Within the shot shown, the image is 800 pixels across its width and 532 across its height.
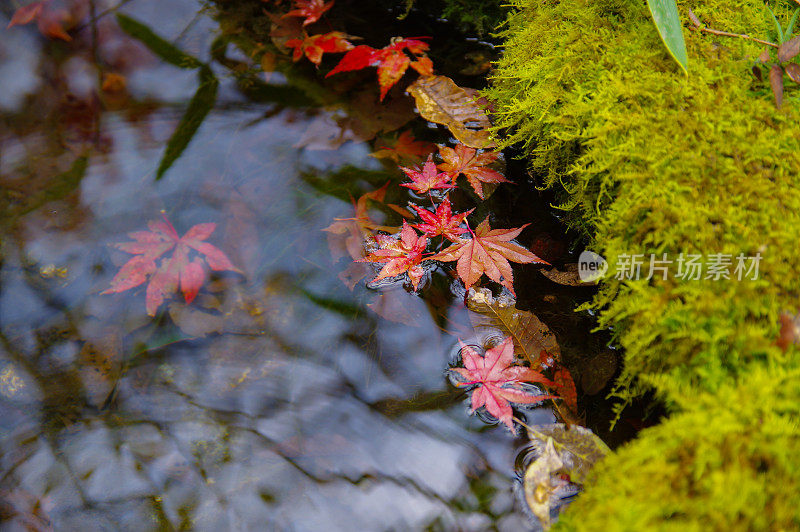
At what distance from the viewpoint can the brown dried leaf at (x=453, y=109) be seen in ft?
7.53

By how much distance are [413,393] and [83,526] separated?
117 centimetres

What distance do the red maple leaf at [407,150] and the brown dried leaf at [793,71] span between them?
1.42 metres

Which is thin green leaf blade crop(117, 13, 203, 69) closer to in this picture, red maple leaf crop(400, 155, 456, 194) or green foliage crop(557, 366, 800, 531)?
red maple leaf crop(400, 155, 456, 194)

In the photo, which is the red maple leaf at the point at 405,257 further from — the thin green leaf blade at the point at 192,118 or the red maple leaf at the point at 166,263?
the thin green leaf blade at the point at 192,118

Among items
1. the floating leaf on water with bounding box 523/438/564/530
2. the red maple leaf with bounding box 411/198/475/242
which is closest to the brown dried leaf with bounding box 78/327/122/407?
the red maple leaf with bounding box 411/198/475/242

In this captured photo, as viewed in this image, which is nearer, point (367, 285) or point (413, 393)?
point (413, 393)

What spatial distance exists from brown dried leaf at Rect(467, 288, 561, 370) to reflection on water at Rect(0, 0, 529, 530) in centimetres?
15

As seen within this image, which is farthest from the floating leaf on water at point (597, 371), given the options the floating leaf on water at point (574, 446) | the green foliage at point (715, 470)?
the green foliage at point (715, 470)

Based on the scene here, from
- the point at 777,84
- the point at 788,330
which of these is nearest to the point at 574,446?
the point at 788,330

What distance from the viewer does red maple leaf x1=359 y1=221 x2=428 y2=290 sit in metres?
1.96

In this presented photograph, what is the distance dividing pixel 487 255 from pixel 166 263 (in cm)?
145

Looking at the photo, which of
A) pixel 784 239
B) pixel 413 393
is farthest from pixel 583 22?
pixel 413 393

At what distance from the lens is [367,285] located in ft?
6.55

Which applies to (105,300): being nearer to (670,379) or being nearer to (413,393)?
(413,393)
